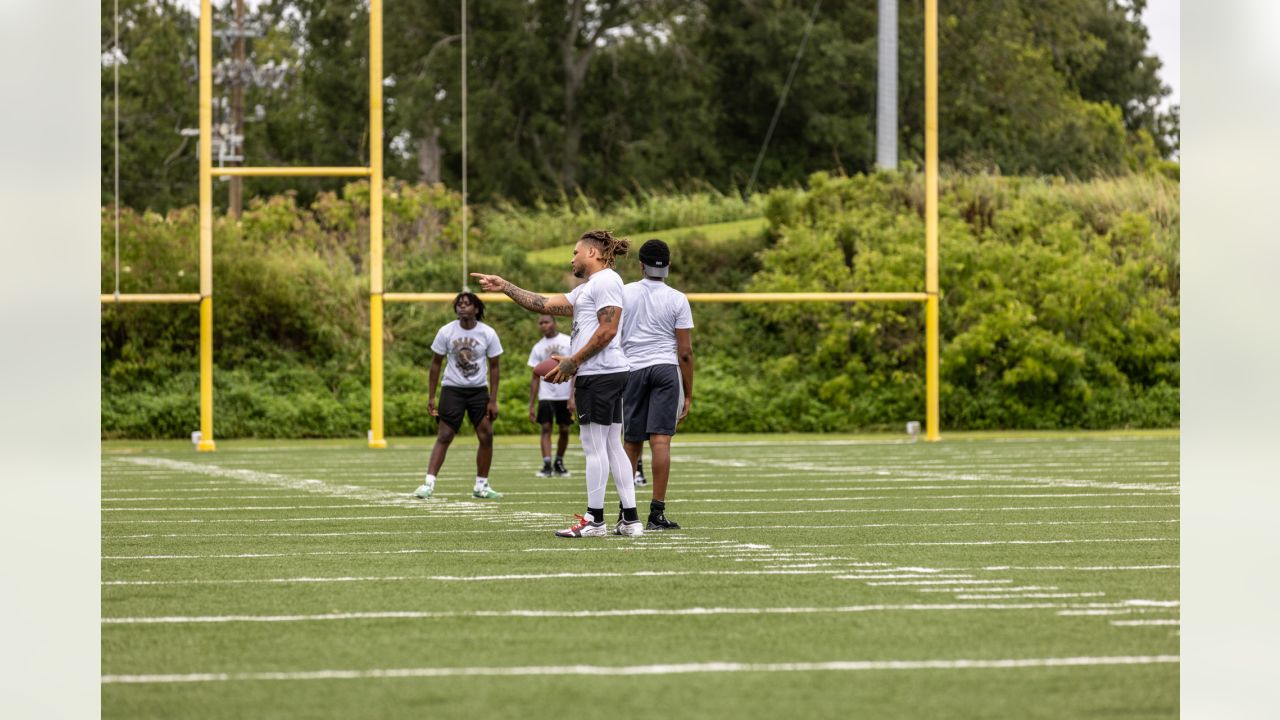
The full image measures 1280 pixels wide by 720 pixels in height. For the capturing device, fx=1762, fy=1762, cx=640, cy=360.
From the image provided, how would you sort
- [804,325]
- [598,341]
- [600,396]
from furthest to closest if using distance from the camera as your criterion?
1. [804,325]
2. [600,396]
3. [598,341]

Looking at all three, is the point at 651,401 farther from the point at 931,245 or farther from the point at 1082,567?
the point at 931,245

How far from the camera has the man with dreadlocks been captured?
35.9ft

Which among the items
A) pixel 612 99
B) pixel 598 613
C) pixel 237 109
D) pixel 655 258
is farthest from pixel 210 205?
pixel 612 99

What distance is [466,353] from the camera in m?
14.8

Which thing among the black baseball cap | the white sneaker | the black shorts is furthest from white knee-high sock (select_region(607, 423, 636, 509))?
the black baseball cap

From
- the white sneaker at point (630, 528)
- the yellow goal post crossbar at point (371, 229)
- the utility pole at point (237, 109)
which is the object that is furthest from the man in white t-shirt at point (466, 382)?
the utility pole at point (237, 109)

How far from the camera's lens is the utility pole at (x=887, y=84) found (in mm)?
32781

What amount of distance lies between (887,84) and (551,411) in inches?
654

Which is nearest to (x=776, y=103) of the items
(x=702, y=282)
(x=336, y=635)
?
(x=702, y=282)

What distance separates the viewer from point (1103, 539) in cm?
1105

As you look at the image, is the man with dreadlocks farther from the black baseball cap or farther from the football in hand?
the football in hand

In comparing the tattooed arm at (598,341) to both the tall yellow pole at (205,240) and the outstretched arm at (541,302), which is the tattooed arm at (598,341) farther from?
the tall yellow pole at (205,240)

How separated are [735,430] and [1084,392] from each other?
6.05 meters
